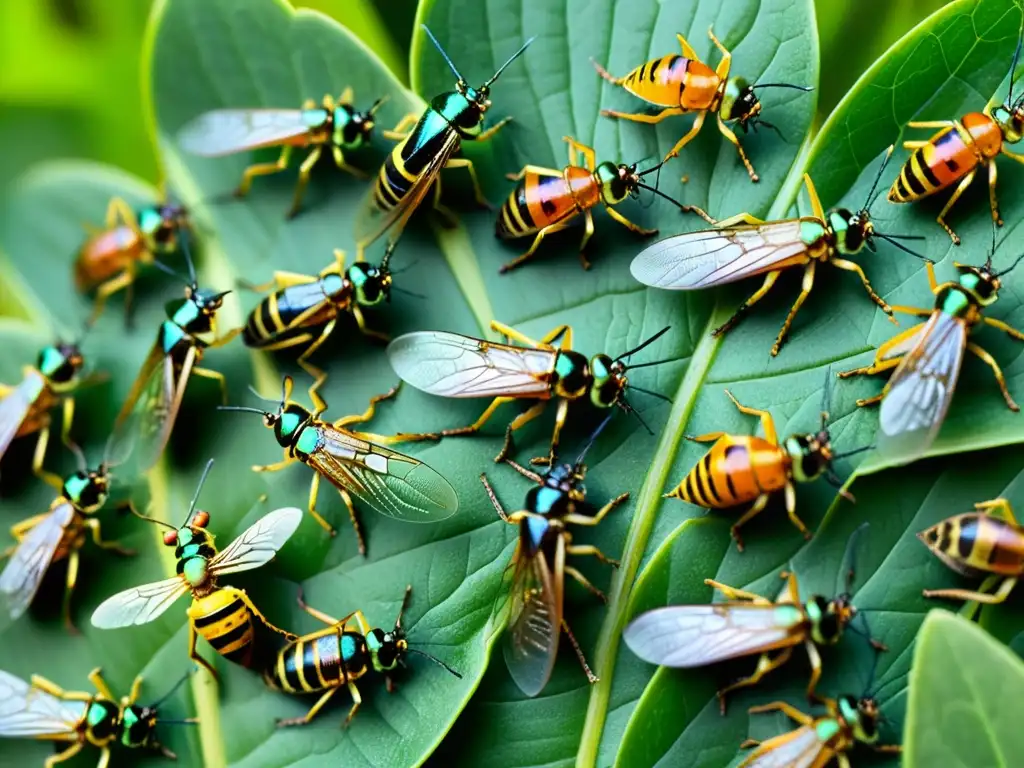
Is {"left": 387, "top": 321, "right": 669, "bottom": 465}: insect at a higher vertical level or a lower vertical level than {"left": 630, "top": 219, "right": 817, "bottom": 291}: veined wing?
lower

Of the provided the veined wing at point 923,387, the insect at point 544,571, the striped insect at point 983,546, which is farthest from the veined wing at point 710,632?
the veined wing at point 923,387

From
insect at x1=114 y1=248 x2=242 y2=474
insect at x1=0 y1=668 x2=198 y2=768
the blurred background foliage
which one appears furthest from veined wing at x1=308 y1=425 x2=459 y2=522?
the blurred background foliage

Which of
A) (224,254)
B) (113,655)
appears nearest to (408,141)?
(224,254)

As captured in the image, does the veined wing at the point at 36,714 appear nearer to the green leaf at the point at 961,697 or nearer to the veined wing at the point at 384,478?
the veined wing at the point at 384,478

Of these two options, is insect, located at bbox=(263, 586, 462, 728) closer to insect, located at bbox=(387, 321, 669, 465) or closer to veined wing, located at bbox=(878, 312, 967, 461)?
insect, located at bbox=(387, 321, 669, 465)

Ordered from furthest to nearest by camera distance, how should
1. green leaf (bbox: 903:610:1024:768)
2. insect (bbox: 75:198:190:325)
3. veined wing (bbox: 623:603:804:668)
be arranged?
insect (bbox: 75:198:190:325) < veined wing (bbox: 623:603:804:668) < green leaf (bbox: 903:610:1024:768)

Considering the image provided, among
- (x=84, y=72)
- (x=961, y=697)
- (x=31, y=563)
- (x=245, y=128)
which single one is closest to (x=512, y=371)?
(x=245, y=128)
